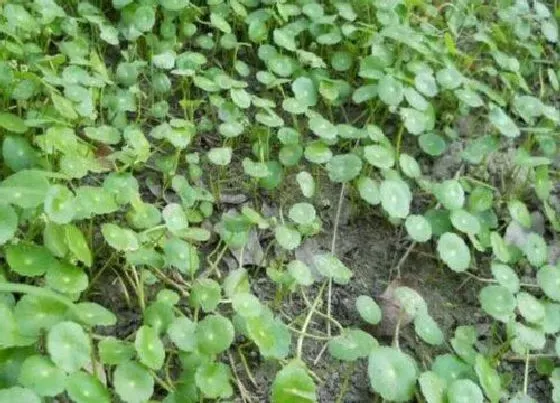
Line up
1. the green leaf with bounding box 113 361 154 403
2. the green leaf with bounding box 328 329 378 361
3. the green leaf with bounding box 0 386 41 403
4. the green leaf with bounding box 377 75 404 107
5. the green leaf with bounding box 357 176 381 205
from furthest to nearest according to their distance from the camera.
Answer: the green leaf with bounding box 377 75 404 107 → the green leaf with bounding box 357 176 381 205 → the green leaf with bounding box 328 329 378 361 → the green leaf with bounding box 113 361 154 403 → the green leaf with bounding box 0 386 41 403

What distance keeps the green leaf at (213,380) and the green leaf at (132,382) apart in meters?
0.09

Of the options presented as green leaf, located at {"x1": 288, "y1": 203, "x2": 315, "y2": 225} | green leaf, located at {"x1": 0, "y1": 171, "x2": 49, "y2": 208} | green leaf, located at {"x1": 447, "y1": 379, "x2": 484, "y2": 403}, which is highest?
green leaf, located at {"x1": 0, "y1": 171, "x2": 49, "y2": 208}

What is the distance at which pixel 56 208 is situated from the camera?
1560mm

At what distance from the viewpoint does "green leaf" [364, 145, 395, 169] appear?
2003 mm

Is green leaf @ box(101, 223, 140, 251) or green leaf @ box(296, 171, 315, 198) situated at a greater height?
green leaf @ box(101, 223, 140, 251)

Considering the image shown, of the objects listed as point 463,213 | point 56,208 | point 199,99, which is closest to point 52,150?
point 56,208

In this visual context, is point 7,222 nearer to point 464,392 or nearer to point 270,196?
point 270,196

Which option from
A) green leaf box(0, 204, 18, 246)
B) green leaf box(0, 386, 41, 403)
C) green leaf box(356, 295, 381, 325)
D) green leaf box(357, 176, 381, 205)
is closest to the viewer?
green leaf box(0, 386, 41, 403)

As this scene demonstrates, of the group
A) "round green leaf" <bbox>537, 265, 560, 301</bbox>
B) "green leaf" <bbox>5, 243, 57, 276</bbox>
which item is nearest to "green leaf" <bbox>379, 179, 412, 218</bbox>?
"round green leaf" <bbox>537, 265, 560, 301</bbox>

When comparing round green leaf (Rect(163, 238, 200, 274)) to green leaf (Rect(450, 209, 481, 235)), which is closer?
round green leaf (Rect(163, 238, 200, 274))

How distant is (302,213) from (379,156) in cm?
28

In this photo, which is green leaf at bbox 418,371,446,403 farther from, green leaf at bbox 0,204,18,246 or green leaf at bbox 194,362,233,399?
green leaf at bbox 0,204,18,246

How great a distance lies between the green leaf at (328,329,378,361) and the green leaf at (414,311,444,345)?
0.13m

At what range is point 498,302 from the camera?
1806 mm
